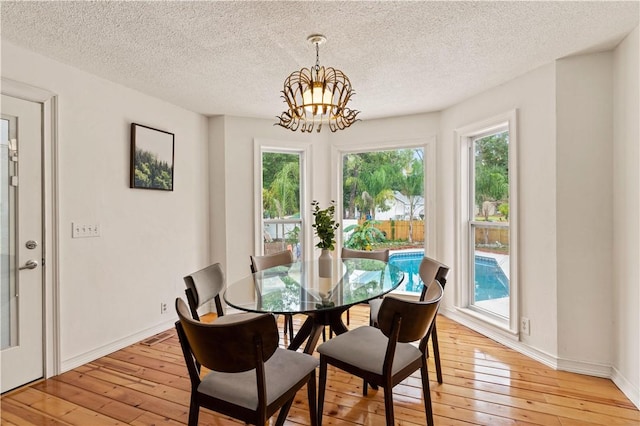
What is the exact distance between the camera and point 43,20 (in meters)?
2.10

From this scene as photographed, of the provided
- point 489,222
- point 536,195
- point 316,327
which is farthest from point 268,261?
point 536,195

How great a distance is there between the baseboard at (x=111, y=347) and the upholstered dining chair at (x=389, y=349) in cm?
212

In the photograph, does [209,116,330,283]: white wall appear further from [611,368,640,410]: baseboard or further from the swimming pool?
[611,368,640,410]: baseboard

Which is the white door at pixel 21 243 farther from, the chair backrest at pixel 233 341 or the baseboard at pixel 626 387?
the baseboard at pixel 626 387

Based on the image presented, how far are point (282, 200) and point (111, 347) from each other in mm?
2358

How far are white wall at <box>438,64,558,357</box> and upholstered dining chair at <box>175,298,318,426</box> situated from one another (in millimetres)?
2089

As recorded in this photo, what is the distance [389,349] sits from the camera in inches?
66.7

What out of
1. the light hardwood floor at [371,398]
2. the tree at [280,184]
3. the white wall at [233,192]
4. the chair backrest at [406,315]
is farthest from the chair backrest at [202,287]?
the tree at [280,184]

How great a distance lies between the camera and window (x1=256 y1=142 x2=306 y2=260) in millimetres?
4375

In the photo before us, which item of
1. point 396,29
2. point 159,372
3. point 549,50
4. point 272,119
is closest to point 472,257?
point 549,50

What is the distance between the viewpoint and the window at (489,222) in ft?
10.2

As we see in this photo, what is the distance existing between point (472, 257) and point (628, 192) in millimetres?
1601

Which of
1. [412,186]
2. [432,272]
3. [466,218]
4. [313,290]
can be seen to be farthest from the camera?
[412,186]

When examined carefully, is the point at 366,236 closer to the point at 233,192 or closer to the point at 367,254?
the point at 367,254
